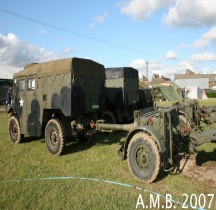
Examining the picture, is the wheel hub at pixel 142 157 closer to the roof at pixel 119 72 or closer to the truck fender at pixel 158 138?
the truck fender at pixel 158 138

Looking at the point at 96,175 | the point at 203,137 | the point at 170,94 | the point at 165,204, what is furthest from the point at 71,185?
the point at 170,94

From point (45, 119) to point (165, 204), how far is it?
5059mm

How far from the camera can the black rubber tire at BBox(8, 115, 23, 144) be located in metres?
9.66

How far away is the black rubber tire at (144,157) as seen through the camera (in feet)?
18.1

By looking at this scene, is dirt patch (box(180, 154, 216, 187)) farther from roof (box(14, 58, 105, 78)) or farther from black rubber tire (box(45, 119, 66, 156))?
roof (box(14, 58, 105, 78))

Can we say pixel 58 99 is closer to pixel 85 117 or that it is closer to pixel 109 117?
pixel 85 117

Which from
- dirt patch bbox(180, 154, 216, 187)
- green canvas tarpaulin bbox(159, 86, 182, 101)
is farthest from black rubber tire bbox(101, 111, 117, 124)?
green canvas tarpaulin bbox(159, 86, 182, 101)

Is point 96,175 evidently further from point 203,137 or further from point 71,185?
point 203,137

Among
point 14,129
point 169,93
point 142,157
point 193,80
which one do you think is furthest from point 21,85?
point 193,80

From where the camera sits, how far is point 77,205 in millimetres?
4680

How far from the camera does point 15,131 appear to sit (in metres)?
9.98

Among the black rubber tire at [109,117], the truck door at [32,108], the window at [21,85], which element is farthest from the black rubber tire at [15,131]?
the black rubber tire at [109,117]

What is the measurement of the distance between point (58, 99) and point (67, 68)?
936 millimetres

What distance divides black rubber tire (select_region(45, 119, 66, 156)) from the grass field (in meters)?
0.26
